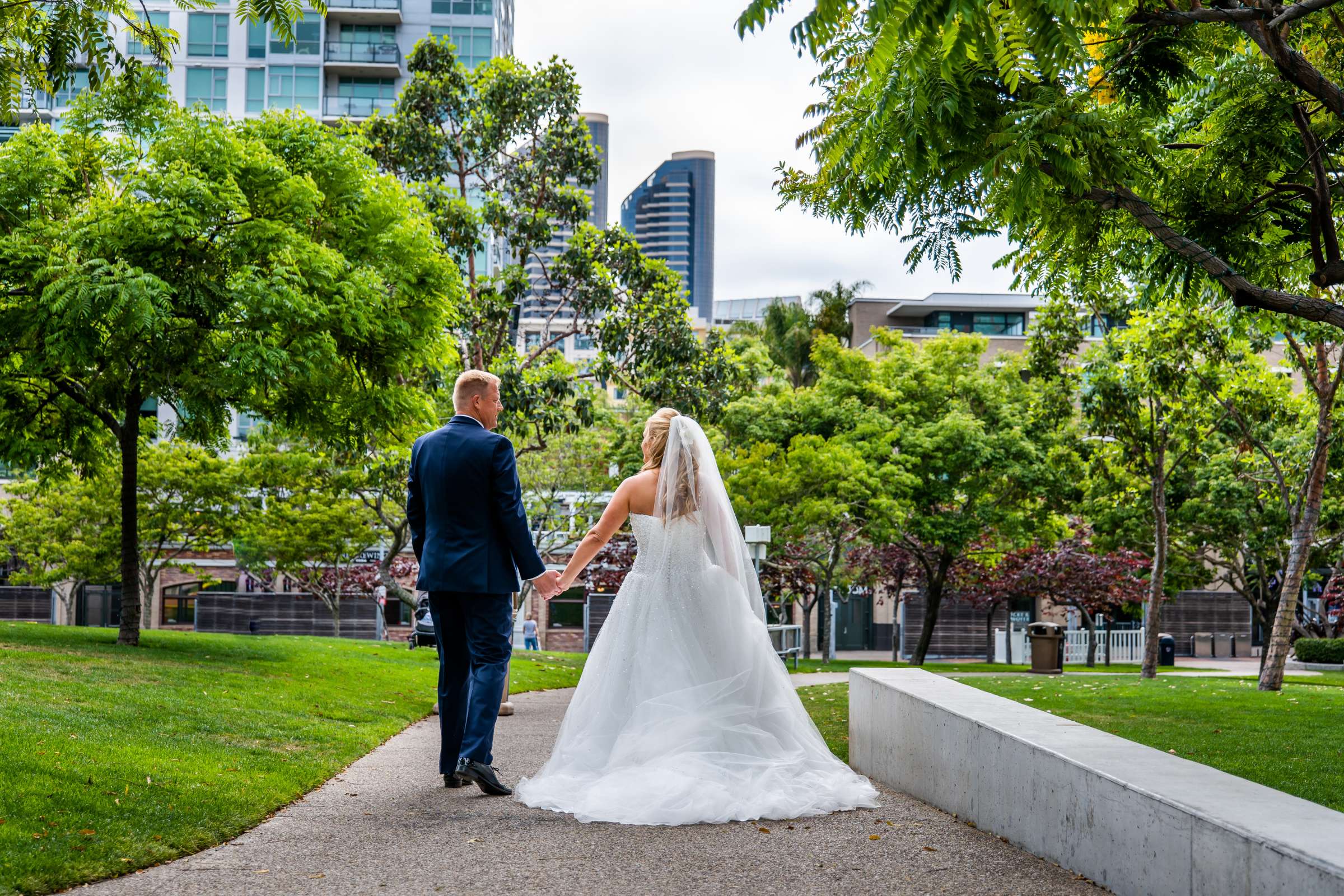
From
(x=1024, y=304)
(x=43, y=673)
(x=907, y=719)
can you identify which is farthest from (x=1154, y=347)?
(x=1024, y=304)

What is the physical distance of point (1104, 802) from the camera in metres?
4.37

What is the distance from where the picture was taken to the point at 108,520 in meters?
34.5

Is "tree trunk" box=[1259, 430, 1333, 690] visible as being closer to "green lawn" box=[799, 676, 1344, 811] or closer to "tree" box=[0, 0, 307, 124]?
"green lawn" box=[799, 676, 1344, 811]

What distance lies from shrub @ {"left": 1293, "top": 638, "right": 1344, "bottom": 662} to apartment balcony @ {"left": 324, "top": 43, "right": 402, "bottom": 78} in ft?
145

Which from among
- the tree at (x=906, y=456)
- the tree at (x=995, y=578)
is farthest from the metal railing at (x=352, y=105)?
the tree at (x=995, y=578)

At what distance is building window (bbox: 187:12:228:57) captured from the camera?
5431cm

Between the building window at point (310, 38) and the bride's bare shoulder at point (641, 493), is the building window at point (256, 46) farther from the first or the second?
the bride's bare shoulder at point (641, 493)

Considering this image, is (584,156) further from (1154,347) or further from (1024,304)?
(1024,304)

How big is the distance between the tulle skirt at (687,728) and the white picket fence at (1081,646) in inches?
1503

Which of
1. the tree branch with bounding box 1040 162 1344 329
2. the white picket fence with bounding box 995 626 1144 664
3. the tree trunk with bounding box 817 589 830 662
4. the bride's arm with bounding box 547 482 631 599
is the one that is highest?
the tree branch with bounding box 1040 162 1344 329

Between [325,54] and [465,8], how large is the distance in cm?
678

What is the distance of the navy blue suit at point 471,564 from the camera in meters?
6.29

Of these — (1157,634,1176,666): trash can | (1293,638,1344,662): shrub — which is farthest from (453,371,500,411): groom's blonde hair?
(1157,634,1176,666): trash can

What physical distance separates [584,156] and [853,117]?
640 inches
